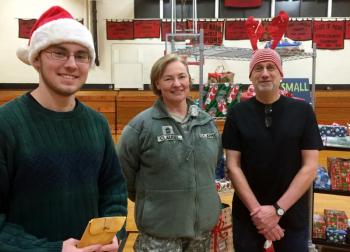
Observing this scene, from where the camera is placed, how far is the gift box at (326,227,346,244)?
A: 2.70m

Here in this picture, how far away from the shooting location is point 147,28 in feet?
23.9

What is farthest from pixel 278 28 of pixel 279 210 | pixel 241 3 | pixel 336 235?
pixel 241 3

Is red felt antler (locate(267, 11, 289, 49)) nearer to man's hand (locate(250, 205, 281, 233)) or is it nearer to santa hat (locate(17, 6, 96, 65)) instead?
man's hand (locate(250, 205, 281, 233))

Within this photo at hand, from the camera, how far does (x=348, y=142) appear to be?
256 cm

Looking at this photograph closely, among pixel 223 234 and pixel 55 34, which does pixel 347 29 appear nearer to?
pixel 223 234

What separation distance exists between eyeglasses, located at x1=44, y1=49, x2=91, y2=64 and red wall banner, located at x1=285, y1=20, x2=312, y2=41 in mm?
6329

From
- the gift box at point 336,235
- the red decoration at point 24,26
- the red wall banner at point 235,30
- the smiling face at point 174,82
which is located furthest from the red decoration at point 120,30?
the smiling face at point 174,82

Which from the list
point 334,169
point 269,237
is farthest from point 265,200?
point 334,169

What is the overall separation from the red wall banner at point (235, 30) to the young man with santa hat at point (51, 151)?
6.19 metres

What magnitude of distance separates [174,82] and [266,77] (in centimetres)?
46

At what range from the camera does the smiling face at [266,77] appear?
75.4 inches

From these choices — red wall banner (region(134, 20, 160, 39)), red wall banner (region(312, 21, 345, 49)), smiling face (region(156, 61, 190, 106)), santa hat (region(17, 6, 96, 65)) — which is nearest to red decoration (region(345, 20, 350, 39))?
red wall banner (region(312, 21, 345, 49))

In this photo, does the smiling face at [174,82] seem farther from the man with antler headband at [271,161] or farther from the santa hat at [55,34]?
the santa hat at [55,34]

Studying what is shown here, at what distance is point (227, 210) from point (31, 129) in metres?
1.42
